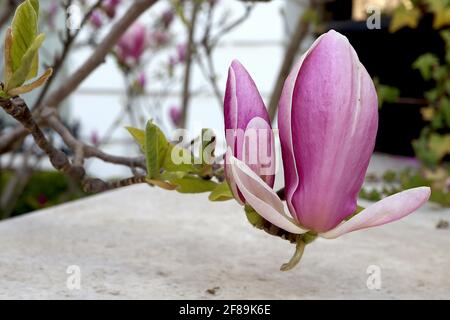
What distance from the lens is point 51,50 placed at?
4117mm

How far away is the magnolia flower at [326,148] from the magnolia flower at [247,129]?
1cm

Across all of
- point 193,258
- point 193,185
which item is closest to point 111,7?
point 193,258

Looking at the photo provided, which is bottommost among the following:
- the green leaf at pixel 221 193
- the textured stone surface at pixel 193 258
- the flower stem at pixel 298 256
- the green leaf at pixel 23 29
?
the textured stone surface at pixel 193 258

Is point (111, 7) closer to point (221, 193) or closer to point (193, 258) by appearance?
point (193, 258)

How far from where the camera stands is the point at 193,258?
769 millimetres

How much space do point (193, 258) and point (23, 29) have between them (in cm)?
38

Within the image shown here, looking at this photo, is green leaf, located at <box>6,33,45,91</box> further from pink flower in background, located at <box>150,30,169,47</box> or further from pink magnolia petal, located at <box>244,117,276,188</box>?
pink flower in background, located at <box>150,30,169,47</box>

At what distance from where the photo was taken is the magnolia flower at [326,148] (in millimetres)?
403

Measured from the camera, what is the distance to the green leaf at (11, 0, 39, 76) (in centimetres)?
44

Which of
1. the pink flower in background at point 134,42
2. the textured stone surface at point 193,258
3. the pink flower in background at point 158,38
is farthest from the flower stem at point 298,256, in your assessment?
the pink flower in background at point 158,38

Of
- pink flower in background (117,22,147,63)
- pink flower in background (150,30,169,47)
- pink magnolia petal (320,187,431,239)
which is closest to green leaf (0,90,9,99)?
pink magnolia petal (320,187,431,239)

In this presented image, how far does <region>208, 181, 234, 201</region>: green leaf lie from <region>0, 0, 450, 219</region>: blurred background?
4 centimetres

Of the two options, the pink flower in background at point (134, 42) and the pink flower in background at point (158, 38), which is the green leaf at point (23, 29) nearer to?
the pink flower in background at point (134, 42)

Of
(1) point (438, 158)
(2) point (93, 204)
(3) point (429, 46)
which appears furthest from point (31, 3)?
(3) point (429, 46)
